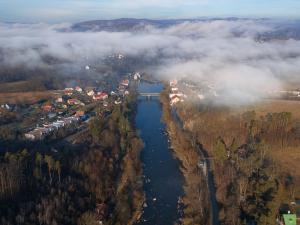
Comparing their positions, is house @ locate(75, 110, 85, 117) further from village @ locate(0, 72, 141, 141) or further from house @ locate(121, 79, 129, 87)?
house @ locate(121, 79, 129, 87)

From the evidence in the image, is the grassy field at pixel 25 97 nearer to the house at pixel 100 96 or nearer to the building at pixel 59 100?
the building at pixel 59 100

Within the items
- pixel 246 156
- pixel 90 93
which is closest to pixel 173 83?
pixel 90 93

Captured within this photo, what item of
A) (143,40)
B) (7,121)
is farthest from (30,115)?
(143,40)

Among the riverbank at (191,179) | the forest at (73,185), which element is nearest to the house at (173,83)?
the riverbank at (191,179)

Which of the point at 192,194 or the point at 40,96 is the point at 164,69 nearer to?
the point at 40,96

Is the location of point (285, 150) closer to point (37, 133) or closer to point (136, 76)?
point (37, 133)
